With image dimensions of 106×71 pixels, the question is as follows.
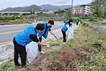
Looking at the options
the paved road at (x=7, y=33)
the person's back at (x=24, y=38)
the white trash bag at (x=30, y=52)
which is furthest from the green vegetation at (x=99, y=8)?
the person's back at (x=24, y=38)

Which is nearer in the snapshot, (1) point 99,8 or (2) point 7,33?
(2) point 7,33

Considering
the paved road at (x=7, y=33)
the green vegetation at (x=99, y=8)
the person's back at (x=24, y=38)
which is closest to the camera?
the person's back at (x=24, y=38)

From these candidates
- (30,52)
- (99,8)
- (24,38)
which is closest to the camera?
(24,38)

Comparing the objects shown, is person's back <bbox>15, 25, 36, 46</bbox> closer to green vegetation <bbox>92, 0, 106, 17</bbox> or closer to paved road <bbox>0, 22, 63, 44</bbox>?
paved road <bbox>0, 22, 63, 44</bbox>

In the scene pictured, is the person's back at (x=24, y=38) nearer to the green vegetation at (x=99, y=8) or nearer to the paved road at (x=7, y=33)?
the paved road at (x=7, y=33)

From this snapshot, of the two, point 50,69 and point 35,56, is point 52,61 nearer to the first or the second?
point 50,69

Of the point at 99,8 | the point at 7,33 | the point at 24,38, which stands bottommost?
the point at 99,8

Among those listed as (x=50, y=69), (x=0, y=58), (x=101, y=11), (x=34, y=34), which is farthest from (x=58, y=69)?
(x=101, y=11)

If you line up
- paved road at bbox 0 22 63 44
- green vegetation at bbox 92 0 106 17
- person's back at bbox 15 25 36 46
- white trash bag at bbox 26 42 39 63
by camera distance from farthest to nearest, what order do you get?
green vegetation at bbox 92 0 106 17 < paved road at bbox 0 22 63 44 < white trash bag at bbox 26 42 39 63 < person's back at bbox 15 25 36 46

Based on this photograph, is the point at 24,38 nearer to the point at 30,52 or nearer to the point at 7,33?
the point at 30,52

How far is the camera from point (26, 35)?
706 centimetres

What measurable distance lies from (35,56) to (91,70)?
91.1 inches

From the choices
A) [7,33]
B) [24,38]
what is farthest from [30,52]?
[7,33]

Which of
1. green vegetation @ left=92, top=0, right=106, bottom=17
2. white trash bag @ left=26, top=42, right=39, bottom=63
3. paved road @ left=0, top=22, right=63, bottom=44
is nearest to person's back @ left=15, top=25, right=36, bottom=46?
white trash bag @ left=26, top=42, right=39, bottom=63
